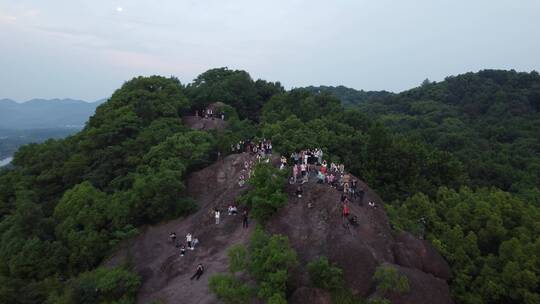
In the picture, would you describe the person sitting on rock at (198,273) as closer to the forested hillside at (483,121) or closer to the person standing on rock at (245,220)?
the person standing on rock at (245,220)

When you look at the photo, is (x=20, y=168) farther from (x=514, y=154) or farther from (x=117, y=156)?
(x=514, y=154)

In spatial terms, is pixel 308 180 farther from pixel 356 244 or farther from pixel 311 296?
pixel 311 296

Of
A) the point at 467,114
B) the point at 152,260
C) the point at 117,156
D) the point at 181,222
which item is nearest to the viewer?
the point at 152,260

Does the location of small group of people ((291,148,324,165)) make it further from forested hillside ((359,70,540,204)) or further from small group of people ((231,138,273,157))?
forested hillside ((359,70,540,204))

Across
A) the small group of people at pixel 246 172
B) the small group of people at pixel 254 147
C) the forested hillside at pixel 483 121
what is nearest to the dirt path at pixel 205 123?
the small group of people at pixel 254 147

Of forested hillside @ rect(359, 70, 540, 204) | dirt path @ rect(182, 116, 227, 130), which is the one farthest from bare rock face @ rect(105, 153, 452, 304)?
forested hillside @ rect(359, 70, 540, 204)

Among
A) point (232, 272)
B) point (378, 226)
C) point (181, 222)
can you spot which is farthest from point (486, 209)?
point (181, 222)

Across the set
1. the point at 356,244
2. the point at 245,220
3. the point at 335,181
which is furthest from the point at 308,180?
the point at 356,244
